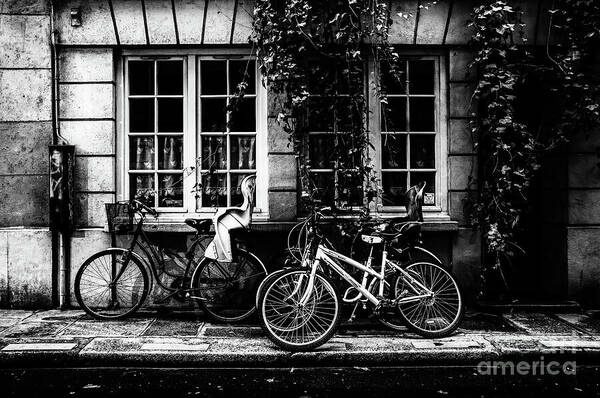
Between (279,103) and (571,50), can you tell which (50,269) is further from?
(571,50)

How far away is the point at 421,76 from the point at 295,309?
4125 mm

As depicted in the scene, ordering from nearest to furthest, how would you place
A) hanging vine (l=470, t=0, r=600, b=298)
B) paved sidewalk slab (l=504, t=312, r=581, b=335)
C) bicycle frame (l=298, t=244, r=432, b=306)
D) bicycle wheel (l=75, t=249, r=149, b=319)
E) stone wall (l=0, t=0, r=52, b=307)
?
bicycle frame (l=298, t=244, r=432, b=306) < paved sidewalk slab (l=504, t=312, r=581, b=335) < bicycle wheel (l=75, t=249, r=149, b=319) < hanging vine (l=470, t=0, r=600, b=298) < stone wall (l=0, t=0, r=52, b=307)

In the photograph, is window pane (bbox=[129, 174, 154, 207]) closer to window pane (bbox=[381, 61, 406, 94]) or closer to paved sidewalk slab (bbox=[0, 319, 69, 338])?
paved sidewalk slab (bbox=[0, 319, 69, 338])

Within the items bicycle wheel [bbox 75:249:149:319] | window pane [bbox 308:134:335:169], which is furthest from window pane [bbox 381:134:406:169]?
bicycle wheel [bbox 75:249:149:319]

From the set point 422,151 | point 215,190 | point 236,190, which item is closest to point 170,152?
point 215,190

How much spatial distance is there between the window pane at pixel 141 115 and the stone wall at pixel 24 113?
1.08 metres

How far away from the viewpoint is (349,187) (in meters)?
7.80

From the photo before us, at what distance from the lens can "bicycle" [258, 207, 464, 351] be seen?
20.9 feet

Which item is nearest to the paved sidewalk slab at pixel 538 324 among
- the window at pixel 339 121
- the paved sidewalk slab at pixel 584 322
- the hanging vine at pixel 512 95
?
the paved sidewalk slab at pixel 584 322

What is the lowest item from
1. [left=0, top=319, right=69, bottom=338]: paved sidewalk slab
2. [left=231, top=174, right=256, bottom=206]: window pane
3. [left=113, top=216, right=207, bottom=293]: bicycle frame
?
[left=0, top=319, right=69, bottom=338]: paved sidewalk slab

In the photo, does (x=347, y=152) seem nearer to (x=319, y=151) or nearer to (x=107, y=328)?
(x=319, y=151)

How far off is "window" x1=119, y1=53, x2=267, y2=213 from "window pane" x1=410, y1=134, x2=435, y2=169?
2094 millimetres

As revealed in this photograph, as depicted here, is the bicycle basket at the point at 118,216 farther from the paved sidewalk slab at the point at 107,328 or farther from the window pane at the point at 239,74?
the window pane at the point at 239,74

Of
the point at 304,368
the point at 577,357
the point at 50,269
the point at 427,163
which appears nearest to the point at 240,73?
the point at 427,163
